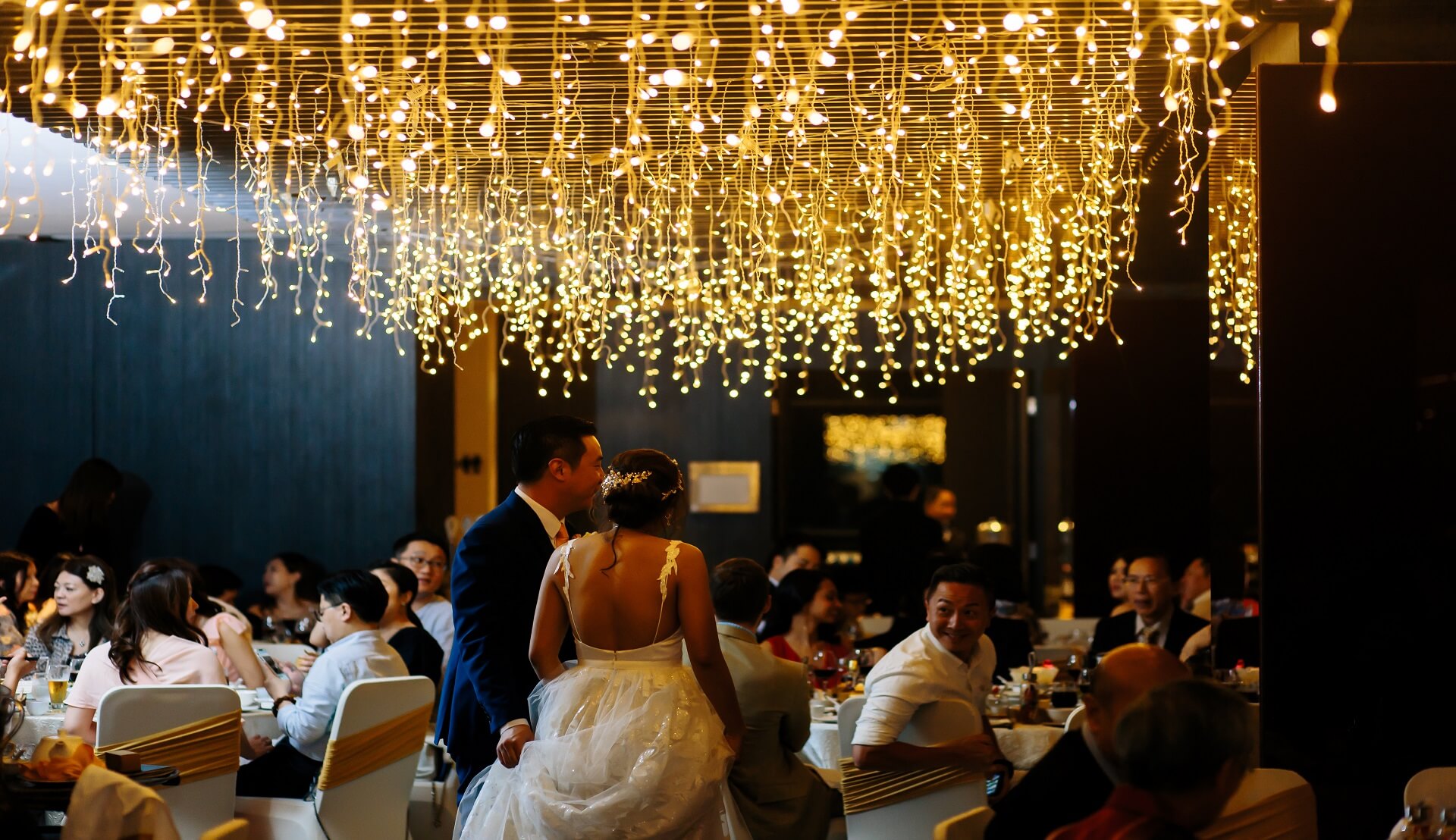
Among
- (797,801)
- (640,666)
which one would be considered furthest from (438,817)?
(640,666)

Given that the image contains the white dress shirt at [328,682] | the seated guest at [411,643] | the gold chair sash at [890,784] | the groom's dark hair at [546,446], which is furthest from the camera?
the seated guest at [411,643]

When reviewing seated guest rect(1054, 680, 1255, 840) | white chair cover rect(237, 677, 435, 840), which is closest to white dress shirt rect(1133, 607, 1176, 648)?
white chair cover rect(237, 677, 435, 840)

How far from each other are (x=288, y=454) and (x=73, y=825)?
23.3 feet

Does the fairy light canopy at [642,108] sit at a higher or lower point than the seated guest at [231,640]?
higher

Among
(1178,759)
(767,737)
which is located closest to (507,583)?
(767,737)

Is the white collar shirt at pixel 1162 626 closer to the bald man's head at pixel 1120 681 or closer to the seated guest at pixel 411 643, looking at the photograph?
the seated guest at pixel 411 643

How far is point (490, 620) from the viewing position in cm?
341

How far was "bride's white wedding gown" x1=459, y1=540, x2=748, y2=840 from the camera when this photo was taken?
308 centimetres

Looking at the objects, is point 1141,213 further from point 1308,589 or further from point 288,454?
point 288,454

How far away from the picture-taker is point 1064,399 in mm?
12273

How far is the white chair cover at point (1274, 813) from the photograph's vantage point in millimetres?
2998

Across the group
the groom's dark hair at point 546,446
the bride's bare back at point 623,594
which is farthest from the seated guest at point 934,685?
the groom's dark hair at point 546,446

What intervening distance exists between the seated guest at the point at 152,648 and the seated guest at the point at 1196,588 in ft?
13.9

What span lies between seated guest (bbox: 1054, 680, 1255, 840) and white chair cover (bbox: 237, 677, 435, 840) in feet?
8.73
